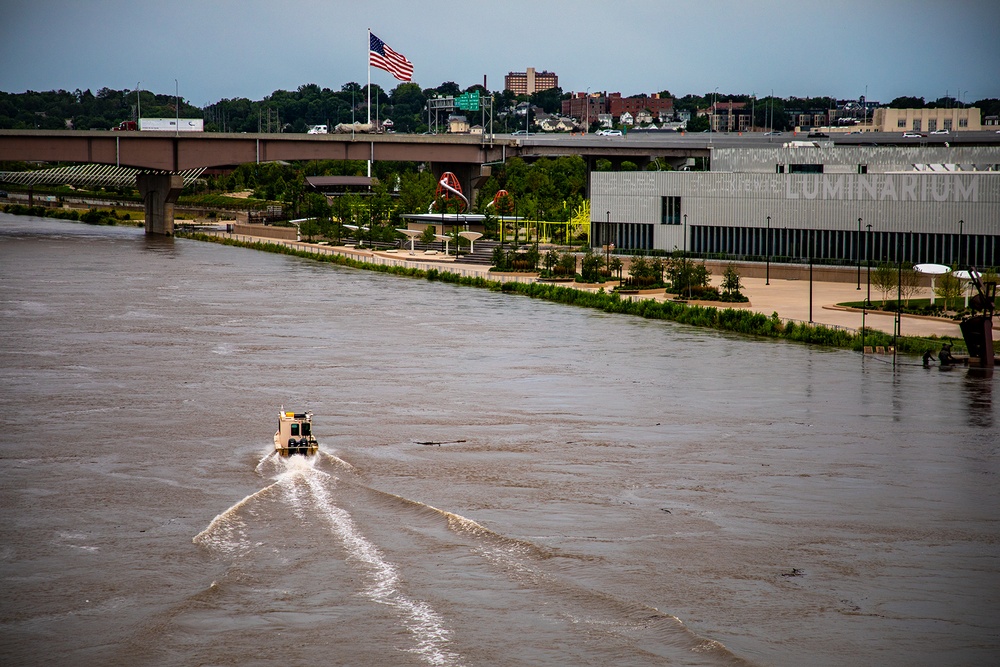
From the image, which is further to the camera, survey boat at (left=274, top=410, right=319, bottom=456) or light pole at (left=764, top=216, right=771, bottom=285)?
light pole at (left=764, top=216, right=771, bottom=285)

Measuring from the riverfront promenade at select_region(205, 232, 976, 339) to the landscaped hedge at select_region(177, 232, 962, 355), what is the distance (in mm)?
1555

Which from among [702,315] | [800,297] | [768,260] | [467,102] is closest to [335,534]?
[702,315]

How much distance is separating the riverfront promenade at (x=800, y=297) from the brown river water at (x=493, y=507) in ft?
25.1

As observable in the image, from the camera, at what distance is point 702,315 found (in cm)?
5841

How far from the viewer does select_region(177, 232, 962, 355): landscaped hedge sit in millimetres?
49844

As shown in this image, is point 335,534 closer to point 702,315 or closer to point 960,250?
point 702,315

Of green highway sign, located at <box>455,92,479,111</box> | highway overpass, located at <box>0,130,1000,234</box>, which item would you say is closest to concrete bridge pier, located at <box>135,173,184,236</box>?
highway overpass, located at <box>0,130,1000,234</box>

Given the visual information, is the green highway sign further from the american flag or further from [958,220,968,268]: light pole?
[958,220,968,268]: light pole

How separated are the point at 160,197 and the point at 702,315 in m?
Result: 74.6

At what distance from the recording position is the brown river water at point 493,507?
19484mm

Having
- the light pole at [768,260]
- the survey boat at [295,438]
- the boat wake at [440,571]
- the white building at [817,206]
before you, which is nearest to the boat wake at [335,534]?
the boat wake at [440,571]

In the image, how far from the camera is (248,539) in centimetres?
2355

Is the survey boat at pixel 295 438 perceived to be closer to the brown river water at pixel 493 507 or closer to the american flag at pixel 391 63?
the brown river water at pixel 493 507

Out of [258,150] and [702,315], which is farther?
[258,150]
